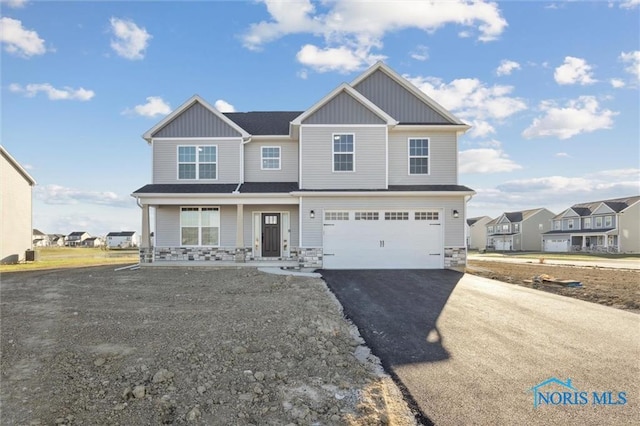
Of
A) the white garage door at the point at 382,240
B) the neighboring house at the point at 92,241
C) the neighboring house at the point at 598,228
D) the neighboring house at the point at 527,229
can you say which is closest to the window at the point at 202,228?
the white garage door at the point at 382,240

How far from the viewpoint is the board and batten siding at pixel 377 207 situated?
15.2m

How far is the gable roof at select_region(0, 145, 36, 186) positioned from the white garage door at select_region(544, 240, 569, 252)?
56624 mm

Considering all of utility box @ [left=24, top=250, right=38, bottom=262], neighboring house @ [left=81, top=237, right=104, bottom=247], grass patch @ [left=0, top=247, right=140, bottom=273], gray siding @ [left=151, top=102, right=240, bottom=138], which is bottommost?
neighboring house @ [left=81, top=237, right=104, bottom=247]

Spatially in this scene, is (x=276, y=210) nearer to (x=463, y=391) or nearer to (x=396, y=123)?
(x=396, y=123)

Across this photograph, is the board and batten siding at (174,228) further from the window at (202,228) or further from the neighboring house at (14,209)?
the neighboring house at (14,209)

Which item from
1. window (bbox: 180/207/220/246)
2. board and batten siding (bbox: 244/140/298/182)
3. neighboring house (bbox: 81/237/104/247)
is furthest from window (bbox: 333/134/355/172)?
neighboring house (bbox: 81/237/104/247)

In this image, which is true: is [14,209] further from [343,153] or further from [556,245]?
[556,245]

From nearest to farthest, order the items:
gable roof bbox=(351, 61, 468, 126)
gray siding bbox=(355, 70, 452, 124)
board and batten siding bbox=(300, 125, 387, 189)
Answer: board and batten siding bbox=(300, 125, 387, 189), gable roof bbox=(351, 61, 468, 126), gray siding bbox=(355, 70, 452, 124)

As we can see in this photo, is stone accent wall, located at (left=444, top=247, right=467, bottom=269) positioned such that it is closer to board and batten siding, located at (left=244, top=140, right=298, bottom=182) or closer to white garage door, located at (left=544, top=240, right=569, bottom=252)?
board and batten siding, located at (left=244, top=140, right=298, bottom=182)

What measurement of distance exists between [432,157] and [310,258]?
22.1ft

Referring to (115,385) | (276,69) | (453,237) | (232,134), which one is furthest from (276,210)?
(115,385)

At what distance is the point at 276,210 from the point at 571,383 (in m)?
13.7

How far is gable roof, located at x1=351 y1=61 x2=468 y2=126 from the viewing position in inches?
653

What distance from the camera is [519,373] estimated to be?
4.76 m
